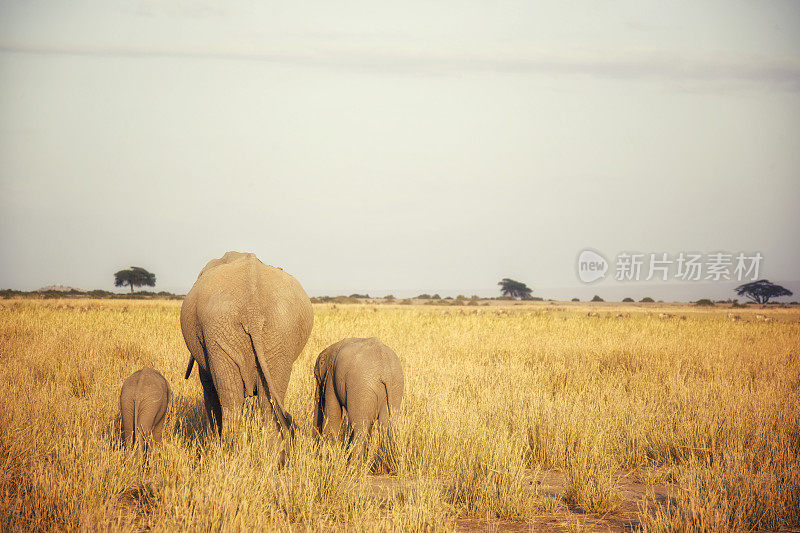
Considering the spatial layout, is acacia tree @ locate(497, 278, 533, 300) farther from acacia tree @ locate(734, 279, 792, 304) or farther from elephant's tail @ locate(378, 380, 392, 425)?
elephant's tail @ locate(378, 380, 392, 425)

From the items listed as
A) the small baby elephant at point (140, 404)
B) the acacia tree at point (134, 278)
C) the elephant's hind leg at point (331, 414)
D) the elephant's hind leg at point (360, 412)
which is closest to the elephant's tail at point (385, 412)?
the elephant's hind leg at point (360, 412)

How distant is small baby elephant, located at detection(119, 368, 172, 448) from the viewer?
677cm

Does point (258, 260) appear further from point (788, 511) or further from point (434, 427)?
point (788, 511)

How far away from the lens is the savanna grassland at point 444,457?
5125 mm

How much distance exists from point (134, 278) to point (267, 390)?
304 feet

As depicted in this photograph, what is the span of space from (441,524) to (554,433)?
337 cm

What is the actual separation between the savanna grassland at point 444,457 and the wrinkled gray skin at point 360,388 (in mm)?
346

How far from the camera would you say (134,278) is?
92.2 m

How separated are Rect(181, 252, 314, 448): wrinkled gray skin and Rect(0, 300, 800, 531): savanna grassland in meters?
0.32

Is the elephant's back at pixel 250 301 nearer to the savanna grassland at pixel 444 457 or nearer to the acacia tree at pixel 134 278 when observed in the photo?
the savanna grassland at pixel 444 457

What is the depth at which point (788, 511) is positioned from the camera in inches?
218

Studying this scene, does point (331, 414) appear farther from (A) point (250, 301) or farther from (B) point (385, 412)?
(A) point (250, 301)

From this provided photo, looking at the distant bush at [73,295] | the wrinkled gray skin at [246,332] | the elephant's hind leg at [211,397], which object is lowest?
the distant bush at [73,295]

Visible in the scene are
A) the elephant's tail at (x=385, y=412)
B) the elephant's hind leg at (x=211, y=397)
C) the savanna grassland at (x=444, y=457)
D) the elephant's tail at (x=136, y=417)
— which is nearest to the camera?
the savanna grassland at (x=444, y=457)
